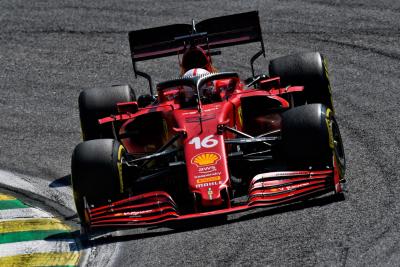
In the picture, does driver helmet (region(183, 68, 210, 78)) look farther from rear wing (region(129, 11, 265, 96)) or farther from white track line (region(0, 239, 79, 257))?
white track line (region(0, 239, 79, 257))

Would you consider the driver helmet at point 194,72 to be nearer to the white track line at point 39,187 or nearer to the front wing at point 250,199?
the white track line at point 39,187

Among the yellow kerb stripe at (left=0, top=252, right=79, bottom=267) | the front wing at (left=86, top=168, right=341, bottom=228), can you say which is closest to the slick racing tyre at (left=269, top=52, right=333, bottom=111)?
the front wing at (left=86, top=168, right=341, bottom=228)

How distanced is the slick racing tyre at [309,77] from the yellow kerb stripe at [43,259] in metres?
4.23

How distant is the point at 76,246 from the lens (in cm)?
1084

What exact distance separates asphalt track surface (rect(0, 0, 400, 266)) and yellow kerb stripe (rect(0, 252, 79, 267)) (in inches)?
17.4

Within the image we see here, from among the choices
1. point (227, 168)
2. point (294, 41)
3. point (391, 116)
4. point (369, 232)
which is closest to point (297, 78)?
point (391, 116)

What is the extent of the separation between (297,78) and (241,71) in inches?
171

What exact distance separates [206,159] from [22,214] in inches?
103

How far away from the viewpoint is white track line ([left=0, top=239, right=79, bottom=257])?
1073 centimetres

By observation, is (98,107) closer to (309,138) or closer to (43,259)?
(43,259)

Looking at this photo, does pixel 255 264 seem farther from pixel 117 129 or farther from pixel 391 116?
pixel 391 116

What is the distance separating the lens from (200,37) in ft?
46.7

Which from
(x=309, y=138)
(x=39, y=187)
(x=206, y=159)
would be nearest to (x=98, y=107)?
(x=39, y=187)

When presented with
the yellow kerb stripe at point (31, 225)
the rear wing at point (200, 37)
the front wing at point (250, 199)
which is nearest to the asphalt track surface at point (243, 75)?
the front wing at point (250, 199)
